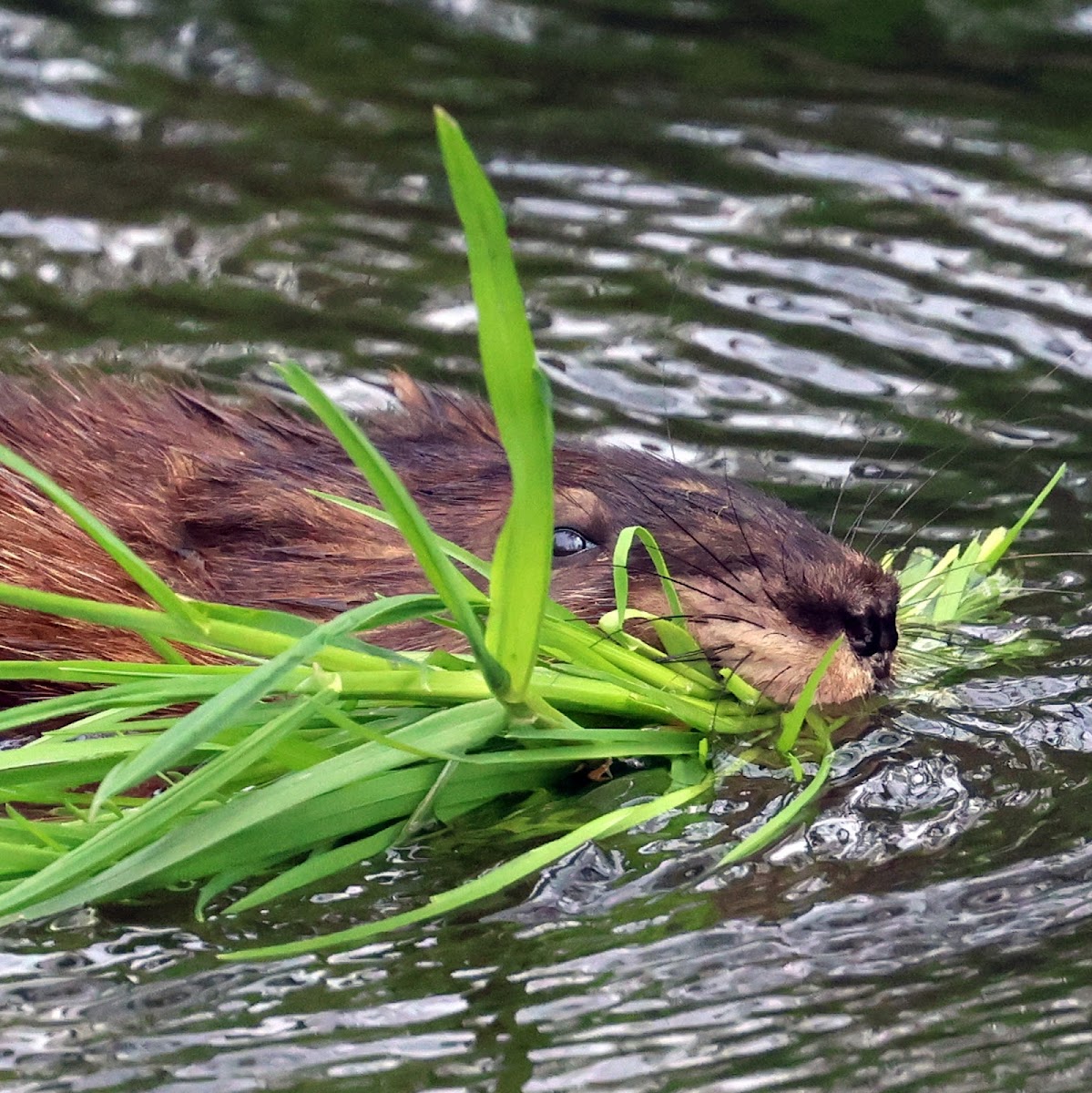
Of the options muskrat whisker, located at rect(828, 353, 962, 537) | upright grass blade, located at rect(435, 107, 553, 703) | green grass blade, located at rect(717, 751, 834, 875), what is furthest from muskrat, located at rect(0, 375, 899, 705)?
muskrat whisker, located at rect(828, 353, 962, 537)

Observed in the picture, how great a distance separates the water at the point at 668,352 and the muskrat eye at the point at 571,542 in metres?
0.68

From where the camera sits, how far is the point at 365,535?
4484 mm

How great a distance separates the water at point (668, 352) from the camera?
3.21 meters

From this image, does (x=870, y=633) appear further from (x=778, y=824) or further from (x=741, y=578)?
(x=778, y=824)

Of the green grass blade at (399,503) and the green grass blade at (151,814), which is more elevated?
the green grass blade at (399,503)

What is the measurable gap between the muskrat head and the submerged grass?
0.10 m

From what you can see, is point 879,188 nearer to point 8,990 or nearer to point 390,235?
point 390,235

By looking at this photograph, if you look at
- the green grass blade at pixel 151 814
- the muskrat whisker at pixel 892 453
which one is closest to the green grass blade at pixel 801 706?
the green grass blade at pixel 151 814

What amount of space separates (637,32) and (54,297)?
3272mm

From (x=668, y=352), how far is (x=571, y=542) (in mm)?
2379

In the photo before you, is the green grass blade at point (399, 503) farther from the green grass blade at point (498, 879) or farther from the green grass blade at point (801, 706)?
the green grass blade at point (801, 706)

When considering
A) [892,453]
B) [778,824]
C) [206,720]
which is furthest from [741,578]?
[892,453]

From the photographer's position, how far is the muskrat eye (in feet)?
14.6

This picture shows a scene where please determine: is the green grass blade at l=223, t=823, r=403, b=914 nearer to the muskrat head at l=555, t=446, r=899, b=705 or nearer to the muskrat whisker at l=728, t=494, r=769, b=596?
the muskrat head at l=555, t=446, r=899, b=705
